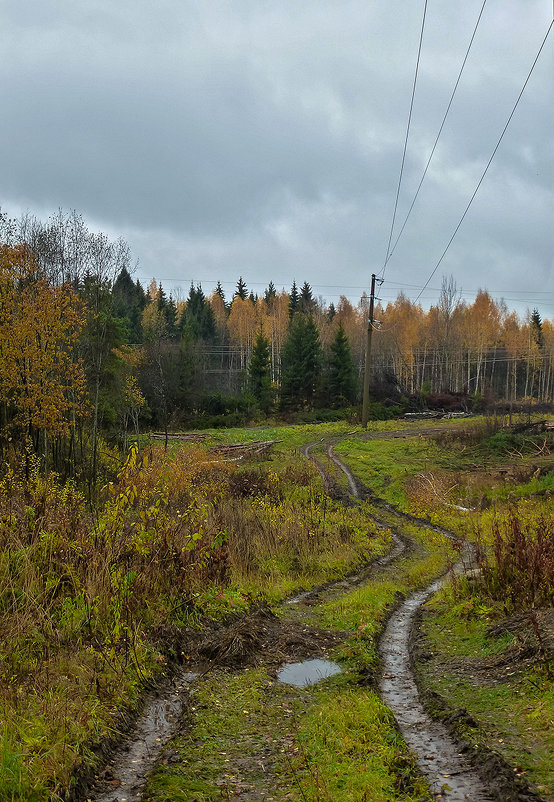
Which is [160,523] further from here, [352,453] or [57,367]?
[352,453]

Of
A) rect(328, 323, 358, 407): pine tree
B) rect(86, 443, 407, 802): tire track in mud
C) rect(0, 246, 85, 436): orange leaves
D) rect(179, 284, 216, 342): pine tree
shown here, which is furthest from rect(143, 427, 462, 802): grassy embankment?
rect(179, 284, 216, 342): pine tree

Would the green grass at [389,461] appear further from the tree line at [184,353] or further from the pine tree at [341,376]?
the pine tree at [341,376]

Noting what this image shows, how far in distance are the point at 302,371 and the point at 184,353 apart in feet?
39.9

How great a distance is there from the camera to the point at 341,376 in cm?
5922

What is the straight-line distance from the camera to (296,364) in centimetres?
5991

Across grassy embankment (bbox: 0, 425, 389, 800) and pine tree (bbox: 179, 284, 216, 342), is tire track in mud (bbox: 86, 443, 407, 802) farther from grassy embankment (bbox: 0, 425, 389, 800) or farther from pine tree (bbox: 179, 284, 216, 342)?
pine tree (bbox: 179, 284, 216, 342)

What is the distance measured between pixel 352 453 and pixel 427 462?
4.86 m

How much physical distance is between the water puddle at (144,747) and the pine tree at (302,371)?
176 feet

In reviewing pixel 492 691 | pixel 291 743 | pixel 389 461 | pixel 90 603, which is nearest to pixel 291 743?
pixel 291 743

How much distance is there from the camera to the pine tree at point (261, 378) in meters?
58.7

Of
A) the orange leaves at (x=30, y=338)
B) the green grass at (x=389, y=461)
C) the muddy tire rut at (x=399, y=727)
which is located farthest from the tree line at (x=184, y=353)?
the muddy tire rut at (x=399, y=727)

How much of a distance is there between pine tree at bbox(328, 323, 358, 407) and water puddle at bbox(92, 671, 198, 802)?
176 feet

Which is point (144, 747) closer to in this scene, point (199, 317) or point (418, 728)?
point (418, 728)

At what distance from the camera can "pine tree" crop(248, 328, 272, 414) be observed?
58706mm
